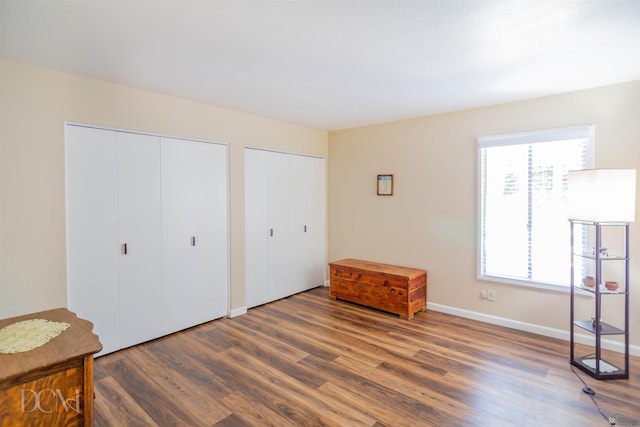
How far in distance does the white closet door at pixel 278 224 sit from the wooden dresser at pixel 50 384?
277 centimetres

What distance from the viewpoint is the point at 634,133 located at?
2883mm

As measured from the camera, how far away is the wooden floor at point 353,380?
2.13 metres

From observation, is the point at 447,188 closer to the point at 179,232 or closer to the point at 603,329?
the point at 603,329

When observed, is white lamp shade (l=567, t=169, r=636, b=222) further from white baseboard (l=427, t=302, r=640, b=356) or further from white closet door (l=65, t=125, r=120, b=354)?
white closet door (l=65, t=125, r=120, b=354)

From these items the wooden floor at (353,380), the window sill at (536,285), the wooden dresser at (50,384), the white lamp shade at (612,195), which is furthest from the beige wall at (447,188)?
the wooden dresser at (50,384)

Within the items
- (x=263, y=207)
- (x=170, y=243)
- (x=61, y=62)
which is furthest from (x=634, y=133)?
(x=61, y=62)

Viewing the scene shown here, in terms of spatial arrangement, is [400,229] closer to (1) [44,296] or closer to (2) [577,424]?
(2) [577,424]

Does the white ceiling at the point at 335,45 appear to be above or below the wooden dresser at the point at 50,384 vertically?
above

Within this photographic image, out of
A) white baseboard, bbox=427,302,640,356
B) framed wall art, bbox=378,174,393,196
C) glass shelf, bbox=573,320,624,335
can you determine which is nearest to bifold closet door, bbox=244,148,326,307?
framed wall art, bbox=378,174,393,196

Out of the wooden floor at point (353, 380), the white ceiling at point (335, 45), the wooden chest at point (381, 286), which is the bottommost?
the wooden floor at point (353, 380)

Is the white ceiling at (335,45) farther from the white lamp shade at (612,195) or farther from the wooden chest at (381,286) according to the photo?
the wooden chest at (381,286)

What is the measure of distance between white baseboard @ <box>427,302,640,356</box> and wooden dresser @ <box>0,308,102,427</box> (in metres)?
3.58

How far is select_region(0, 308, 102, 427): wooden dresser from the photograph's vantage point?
4.81 feet

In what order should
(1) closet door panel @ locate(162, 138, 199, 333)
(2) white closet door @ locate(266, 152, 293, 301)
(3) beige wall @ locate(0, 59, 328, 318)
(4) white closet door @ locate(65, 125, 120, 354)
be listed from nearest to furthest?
1. (3) beige wall @ locate(0, 59, 328, 318)
2. (4) white closet door @ locate(65, 125, 120, 354)
3. (1) closet door panel @ locate(162, 138, 199, 333)
4. (2) white closet door @ locate(266, 152, 293, 301)
